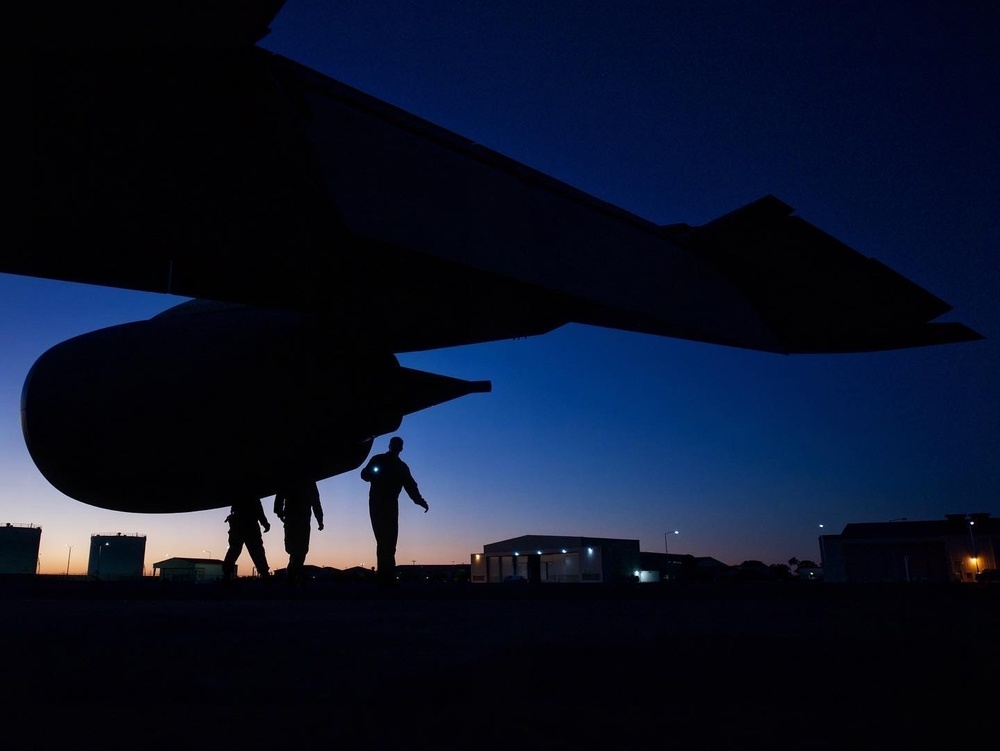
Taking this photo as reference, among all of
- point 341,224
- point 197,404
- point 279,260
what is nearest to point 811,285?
point 341,224

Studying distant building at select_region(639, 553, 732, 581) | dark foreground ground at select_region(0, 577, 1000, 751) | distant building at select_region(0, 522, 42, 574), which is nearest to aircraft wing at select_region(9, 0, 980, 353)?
dark foreground ground at select_region(0, 577, 1000, 751)

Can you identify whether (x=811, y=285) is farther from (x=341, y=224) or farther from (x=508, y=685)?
(x=508, y=685)

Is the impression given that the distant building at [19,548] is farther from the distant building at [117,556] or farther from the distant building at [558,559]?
the distant building at [558,559]

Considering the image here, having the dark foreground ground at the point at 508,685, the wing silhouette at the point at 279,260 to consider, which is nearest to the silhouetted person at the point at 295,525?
the wing silhouette at the point at 279,260

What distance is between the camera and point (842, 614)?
9.95 feet

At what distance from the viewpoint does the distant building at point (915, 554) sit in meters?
33.0

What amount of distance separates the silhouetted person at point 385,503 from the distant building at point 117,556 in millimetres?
41615

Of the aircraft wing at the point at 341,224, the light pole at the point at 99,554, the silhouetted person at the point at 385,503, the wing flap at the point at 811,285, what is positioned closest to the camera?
the aircraft wing at the point at 341,224

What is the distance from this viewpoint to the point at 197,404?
157 inches

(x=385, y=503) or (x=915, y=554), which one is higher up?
(x=385, y=503)

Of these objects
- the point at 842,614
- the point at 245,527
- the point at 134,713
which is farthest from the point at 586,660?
the point at 245,527

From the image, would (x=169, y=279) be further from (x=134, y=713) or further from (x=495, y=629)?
(x=134, y=713)

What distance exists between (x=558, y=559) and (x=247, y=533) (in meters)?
34.2

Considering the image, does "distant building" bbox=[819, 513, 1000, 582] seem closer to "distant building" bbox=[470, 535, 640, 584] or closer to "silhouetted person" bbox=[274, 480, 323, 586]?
"distant building" bbox=[470, 535, 640, 584]
